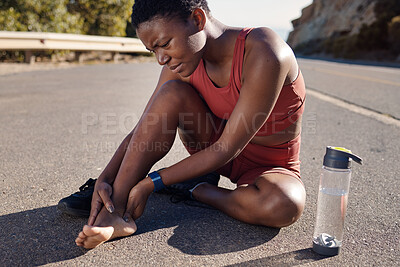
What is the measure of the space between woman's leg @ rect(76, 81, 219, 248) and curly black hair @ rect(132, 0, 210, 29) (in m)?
0.48

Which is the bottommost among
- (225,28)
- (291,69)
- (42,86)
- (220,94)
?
(42,86)

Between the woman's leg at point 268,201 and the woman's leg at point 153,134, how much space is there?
0.49m

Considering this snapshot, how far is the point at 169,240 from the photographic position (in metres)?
2.10

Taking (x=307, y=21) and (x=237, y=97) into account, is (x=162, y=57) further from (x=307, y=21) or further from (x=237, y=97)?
(x=307, y=21)

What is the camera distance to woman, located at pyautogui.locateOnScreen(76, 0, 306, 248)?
6.73 feet

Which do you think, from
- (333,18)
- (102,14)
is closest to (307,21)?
(333,18)

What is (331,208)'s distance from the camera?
209cm

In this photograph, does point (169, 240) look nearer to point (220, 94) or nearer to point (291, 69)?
point (220, 94)

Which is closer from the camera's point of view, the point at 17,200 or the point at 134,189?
the point at 134,189

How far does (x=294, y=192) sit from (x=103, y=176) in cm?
108

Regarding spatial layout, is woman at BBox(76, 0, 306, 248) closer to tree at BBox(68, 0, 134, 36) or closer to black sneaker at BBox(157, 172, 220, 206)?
black sneaker at BBox(157, 172, 220, 206)

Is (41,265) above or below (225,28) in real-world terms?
below

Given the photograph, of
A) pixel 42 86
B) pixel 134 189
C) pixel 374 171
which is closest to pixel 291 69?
pixel 134 189

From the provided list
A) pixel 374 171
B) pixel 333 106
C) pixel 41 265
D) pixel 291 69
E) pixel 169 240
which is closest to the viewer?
pixel 41 265
